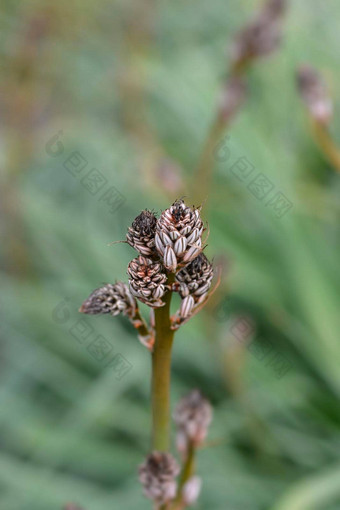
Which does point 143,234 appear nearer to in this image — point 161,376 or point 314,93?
point 161,376

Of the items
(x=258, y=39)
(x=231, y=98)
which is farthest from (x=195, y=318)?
(x=258, y=39)

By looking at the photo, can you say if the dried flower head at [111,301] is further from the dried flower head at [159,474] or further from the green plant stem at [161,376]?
the dried flower head at [159,474]

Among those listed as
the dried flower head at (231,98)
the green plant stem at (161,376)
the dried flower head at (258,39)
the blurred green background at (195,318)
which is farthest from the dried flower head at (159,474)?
the dried flower head at (258,39)

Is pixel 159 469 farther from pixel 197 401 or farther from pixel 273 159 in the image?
pixel 273 159

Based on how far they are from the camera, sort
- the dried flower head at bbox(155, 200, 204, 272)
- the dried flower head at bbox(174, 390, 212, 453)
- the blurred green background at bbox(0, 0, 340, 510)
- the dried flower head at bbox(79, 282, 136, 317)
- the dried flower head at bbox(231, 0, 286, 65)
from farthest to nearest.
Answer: the blurred green background at bbox(0, 0, 340, 510), the dried flower head at bbox(231, 0, 286, 65), the dried flower head at bbox(174, 390, 212, 453), the dried flower head at bbox(79, 282, 136, 317), the dried flower head at bbox(155, 200, 204, 272)

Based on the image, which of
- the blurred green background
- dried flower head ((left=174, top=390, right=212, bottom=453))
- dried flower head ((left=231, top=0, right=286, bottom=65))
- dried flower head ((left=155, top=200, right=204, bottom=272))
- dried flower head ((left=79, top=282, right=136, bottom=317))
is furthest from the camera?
the blurred green background

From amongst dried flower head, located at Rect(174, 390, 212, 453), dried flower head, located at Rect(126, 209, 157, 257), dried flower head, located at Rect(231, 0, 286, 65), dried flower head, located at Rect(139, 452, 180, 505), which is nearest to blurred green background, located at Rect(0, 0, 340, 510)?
dried flower head, located at Rect(231, 0, 286, 65)

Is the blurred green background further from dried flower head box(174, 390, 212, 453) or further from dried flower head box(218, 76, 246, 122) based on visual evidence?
dried flower head box(174, 390, 212, 453)
